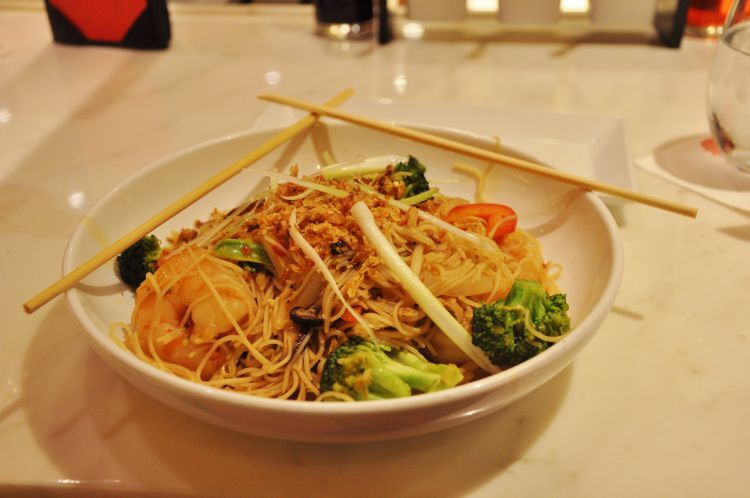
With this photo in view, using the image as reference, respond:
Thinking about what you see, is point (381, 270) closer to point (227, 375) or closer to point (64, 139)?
point (227, 375)

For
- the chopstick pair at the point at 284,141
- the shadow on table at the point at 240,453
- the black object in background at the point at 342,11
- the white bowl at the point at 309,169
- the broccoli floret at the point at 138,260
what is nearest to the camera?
the white bowl at the point at 309,169

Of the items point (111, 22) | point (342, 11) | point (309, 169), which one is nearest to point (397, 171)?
point (309, 169)

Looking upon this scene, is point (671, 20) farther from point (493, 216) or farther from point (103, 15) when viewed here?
point (103, 15)

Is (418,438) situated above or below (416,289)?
below

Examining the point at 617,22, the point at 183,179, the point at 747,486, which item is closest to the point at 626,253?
the point at 747,486

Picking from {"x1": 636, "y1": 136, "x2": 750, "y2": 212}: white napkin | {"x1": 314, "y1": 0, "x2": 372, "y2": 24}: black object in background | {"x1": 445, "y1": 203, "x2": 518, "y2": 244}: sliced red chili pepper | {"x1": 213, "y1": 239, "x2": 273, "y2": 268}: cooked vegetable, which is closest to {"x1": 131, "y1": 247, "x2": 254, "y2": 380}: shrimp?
{"x1": 213, "y1": 239, "x2": 273, "y2": 268}: cooked vegetable

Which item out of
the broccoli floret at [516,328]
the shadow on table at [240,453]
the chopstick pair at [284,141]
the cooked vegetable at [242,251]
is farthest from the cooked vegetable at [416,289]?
the chopstick pair at [284,141]

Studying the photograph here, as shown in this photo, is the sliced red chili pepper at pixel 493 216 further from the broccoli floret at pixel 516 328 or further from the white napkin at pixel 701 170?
the white napkin at pixel 701 170
